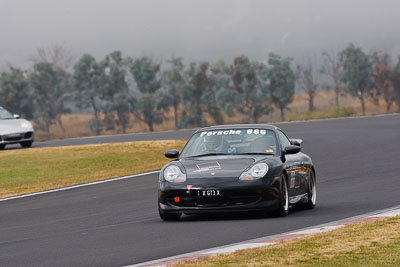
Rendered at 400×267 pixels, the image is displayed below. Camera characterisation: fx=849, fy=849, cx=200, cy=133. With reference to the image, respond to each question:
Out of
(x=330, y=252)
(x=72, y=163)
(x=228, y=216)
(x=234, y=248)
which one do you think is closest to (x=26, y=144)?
(x=72, y=163)

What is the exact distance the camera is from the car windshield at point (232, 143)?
12.4 meters

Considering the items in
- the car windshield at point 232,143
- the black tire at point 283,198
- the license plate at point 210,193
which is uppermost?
the car windshield at point 232,143

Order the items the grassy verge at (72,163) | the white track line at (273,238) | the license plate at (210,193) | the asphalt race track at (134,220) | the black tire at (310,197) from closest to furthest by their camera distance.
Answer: the white track line at (273,238), the asphalt race track at (134,220), the license plate at (210,193), the black tire at (310,197), the grassy verge at (72,163)

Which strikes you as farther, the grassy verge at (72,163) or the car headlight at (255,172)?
the grassy verge at (72,163)

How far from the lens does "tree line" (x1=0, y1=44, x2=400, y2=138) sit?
2945 inches

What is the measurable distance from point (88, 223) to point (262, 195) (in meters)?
2.68

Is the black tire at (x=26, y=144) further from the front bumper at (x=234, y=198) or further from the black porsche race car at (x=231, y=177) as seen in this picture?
the front bumper at (x=234, y=198)

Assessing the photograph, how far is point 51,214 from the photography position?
14359 mm

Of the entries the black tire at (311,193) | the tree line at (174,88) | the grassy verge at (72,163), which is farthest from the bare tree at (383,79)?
the black tire at (311,193)

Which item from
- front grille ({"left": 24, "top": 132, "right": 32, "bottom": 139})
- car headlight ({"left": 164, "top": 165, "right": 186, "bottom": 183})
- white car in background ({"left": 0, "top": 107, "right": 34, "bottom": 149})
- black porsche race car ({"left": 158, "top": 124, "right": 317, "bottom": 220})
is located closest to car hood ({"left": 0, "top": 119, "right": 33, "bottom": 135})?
white car in background ({"left": 0, "top": 107, "right": 34, "bottom": 149})

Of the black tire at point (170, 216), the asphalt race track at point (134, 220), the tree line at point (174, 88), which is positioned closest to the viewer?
the asphalt race track at point (134, 220)

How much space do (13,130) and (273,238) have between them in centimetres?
2329

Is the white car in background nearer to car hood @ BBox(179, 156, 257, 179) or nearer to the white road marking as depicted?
car hood @ BBox(179, 156, 257, 179)

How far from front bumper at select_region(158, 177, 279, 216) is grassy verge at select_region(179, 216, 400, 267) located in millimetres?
1981
